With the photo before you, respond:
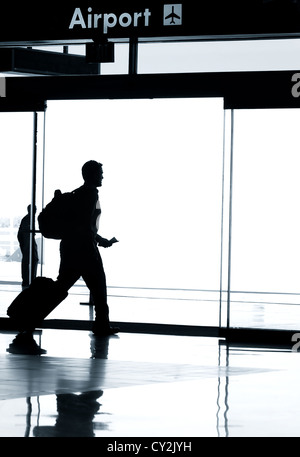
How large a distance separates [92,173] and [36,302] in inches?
52.8

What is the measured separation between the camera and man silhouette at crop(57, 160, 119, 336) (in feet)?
32.5

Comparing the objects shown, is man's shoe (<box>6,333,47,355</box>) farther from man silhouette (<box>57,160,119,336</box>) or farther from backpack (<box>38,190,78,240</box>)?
backpack (<box>38,190,78,240</box>)

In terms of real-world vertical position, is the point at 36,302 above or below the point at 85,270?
below

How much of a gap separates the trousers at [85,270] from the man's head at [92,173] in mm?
592

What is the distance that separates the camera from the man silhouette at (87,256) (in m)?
9.91

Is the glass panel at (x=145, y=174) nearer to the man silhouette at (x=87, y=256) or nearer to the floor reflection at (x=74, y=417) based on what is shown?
the man silhouette at (x=87, y=256)

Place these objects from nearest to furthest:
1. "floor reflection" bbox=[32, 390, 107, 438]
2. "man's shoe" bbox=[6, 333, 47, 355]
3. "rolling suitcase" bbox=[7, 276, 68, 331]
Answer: "floor reflection" bbox=[32, 390, 107, 438], "man's shoe" bbox=[6, 333, 47, 355], "rolling suitcase" bbox=[7, 276, 68, 331]

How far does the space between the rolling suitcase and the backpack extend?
45cm

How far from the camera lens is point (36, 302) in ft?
32.4

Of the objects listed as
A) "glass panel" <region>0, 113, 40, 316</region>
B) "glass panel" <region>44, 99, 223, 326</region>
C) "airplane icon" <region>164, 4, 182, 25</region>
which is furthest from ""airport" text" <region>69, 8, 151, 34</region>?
"glass panel" <region>44, 99, 223, 326</region>

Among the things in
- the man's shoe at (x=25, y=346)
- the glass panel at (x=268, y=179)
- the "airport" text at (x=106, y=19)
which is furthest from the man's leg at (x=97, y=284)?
the "airport" text at (x=106, y=19)

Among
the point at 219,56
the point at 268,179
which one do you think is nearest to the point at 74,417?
the point at 219,56

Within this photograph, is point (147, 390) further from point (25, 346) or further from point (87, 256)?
point (87, 256)

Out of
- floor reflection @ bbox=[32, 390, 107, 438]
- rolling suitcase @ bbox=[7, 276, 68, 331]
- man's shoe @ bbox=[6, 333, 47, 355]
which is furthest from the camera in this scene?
rolling suitcase @ bbox=[7, 276, 68, 331]
